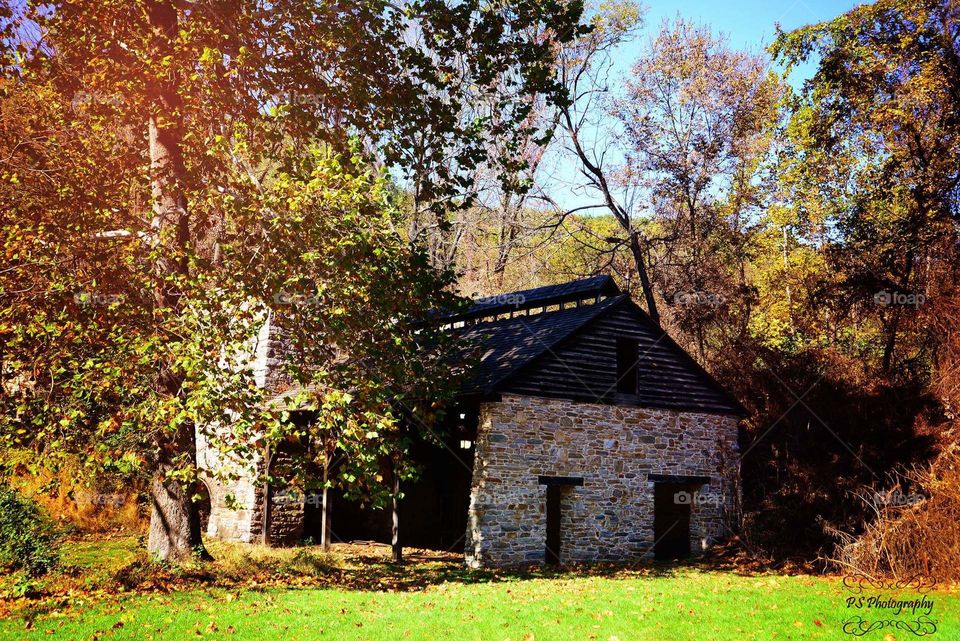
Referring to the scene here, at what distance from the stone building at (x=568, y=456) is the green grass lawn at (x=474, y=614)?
2.76m

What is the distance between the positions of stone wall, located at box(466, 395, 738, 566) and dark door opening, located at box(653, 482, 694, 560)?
0.23 meters

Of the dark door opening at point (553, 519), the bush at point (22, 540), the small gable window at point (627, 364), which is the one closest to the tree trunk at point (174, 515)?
the bush at point (22, 540)

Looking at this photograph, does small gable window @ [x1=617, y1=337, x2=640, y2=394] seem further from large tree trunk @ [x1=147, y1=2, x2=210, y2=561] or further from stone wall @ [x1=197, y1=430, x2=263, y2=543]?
large tree trunk @ [x1=147, y1=2, x2=210, y2=561]

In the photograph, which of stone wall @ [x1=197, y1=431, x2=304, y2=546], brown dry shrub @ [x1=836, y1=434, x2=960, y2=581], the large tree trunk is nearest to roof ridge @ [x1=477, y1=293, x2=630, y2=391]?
stone wall @ [x1=197, y1=431, x2=304, y2=546]

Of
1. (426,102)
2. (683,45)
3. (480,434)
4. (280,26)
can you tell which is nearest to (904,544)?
(480,434)

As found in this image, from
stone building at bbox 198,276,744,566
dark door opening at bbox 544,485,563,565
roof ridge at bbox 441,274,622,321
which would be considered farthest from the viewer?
roof ridge at bbox 441,274,622,321

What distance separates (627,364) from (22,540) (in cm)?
1223

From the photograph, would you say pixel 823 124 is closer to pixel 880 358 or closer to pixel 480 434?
pixel 880 358

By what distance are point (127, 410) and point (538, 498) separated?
26.6 feet

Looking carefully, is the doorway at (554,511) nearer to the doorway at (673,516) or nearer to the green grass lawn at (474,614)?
the doorway at (673,516)

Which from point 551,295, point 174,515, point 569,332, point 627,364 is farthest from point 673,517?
point 174,515

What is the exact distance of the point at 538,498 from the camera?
1480cm

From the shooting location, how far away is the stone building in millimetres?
14508

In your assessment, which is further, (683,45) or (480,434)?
(683,45)
